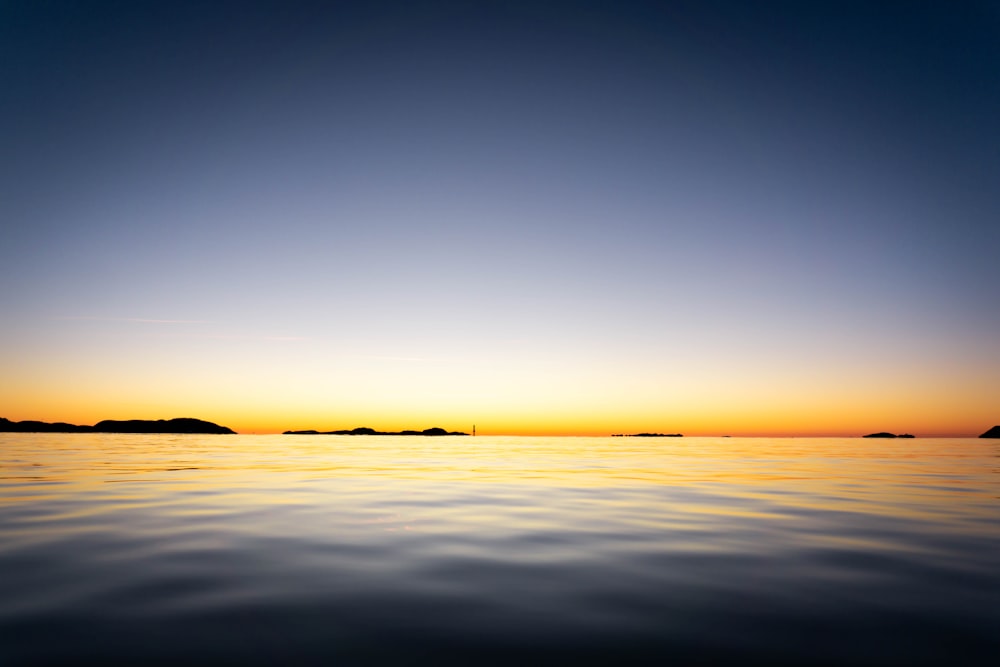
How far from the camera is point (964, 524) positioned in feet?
31.8

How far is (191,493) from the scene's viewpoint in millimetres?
13844

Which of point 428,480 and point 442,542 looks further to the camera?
point 428,480

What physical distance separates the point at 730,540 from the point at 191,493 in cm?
1256

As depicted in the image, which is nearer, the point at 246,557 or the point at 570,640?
the point at 570,640

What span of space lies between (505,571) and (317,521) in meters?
4.75

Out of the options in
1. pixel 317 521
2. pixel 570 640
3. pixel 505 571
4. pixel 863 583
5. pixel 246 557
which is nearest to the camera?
pixel 570 640

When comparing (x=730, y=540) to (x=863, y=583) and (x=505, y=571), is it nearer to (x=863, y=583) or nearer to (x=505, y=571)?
(x=863, y=583)

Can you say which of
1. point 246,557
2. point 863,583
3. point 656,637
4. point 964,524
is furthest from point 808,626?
point 964,524

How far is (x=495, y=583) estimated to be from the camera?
18.8ft

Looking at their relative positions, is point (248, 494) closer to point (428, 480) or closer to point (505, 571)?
point (428, 480)

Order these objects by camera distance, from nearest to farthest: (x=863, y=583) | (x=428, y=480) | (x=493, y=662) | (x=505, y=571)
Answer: (x=493, y=662) < (x=863, y=583) < (x=505, y=571) < (x=428, y=480)

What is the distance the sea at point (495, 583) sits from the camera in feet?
13.0

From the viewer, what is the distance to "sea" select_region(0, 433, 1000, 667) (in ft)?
13.0

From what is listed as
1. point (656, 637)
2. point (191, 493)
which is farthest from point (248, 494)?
point (656, 637)
